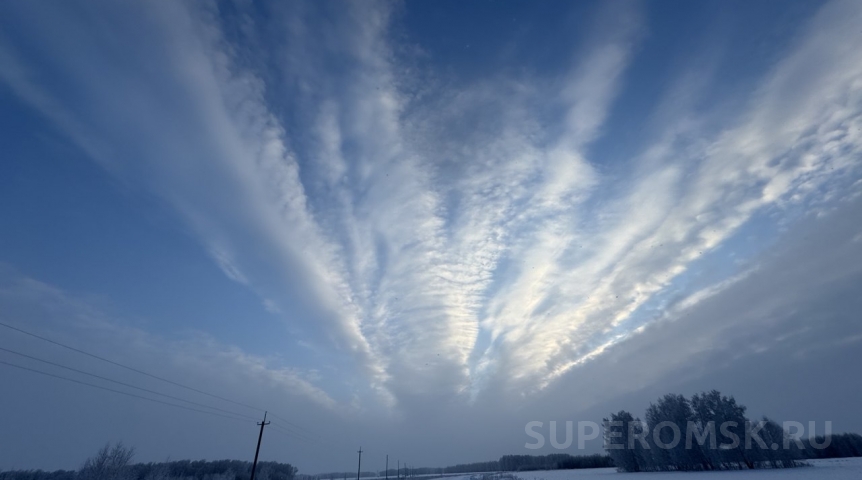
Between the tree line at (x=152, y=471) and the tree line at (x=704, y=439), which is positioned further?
the tree line at (x=704, y=439)

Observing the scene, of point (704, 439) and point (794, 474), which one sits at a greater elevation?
point (704, 439)

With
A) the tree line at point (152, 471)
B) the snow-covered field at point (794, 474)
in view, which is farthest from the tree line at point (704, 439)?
the tree line at point (152, 471)

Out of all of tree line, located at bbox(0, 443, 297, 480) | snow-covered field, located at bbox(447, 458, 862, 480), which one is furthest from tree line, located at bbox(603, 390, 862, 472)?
tree line, located at bbox(0, 443, 297, 480)

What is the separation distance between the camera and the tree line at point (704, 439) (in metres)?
72.2

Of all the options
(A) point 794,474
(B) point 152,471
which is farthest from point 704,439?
(B) point 152,471

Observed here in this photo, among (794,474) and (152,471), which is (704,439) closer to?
(794,474)

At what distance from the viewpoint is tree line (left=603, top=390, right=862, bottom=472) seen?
72188 mm

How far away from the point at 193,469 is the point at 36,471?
37.2 m

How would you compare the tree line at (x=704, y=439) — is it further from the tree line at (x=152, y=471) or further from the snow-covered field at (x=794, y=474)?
the tree line at (x=152, y=471)

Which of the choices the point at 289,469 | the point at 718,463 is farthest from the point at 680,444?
the point at 289,469

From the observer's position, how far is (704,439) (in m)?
76.6

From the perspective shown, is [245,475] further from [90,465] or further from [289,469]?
[90,465]

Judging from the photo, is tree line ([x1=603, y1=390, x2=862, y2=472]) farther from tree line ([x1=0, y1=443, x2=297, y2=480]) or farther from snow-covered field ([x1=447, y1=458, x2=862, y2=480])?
tree line ([x1=0, y1=443, x2=297, y2=480])

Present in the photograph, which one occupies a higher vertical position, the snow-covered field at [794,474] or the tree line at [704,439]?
the tree line at [704,439]
